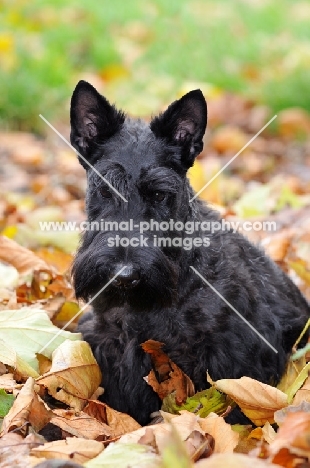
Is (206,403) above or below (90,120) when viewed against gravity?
below

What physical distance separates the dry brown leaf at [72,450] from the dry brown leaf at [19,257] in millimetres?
1892

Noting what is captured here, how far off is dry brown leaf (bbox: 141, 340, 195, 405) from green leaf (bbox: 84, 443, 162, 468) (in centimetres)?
92

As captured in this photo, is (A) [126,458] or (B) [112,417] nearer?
(A) [126,458]

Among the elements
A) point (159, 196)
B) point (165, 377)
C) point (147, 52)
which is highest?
point (147, 52)

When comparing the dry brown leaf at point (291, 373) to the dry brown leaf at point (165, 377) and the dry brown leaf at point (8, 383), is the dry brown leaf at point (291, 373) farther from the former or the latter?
the dry brown leaf at point (8, 383)

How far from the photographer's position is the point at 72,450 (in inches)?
121

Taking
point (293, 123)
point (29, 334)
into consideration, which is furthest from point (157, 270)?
point (293, 123)

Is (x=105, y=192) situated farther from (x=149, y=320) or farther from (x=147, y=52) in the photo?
(x=147, y=52)

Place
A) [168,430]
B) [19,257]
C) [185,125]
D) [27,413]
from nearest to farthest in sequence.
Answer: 1. [168,430]
2. [27,413]
3. [185,125]
4. [19,257]

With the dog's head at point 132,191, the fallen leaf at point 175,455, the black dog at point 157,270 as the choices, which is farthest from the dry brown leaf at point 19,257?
the fallen leaf at point 175,455

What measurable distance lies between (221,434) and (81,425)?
67cm

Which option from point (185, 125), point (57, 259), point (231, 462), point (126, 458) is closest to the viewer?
point (231, 462)

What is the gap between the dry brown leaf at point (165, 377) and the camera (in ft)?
13.1

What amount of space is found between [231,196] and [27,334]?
402 cm
